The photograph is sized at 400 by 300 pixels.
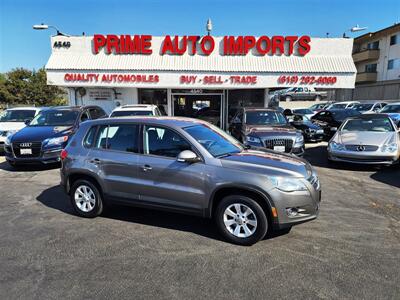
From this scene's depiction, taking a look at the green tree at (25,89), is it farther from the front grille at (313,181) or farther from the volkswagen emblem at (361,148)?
the front grille at (313,181)

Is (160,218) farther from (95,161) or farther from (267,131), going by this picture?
(267,131)

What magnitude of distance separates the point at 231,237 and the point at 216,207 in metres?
0.44

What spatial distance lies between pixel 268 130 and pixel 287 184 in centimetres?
507

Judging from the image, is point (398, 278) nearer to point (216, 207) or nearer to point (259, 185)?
point (259, 185)

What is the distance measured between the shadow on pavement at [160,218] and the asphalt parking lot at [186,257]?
2 centimetres

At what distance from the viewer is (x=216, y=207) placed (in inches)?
163

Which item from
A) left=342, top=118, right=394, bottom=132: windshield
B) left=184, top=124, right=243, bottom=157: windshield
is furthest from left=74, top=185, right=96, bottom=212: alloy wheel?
left=342, top=118, right=394, bottom=132: windshield

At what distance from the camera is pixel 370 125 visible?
9.29 meters

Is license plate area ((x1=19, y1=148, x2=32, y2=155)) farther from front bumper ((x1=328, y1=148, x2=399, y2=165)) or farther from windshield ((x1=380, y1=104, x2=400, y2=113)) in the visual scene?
windshield ((x1=380, y1=104, x2=400, y2=113))

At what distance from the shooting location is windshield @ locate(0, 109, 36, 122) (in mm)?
11953

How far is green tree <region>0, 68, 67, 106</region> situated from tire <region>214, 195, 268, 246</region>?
3939 cm

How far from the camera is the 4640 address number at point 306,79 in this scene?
49.8 feet

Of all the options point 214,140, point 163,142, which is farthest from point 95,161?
point 214,140

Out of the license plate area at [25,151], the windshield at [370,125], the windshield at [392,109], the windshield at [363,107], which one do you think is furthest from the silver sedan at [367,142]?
the windshield at [363,107]
